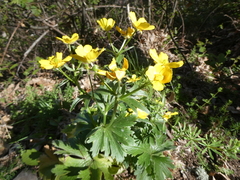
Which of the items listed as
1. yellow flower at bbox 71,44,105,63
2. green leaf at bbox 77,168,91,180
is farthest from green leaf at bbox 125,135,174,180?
yellow flower at bbox 71,44,105,63

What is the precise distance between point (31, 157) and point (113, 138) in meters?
1.26

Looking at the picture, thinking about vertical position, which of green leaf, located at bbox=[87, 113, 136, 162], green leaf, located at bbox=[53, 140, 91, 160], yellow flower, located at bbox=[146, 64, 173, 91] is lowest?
green leaf, located at bbox=[53, 140, 91, 160]

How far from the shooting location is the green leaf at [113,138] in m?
1.32

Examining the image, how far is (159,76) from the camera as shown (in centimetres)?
107

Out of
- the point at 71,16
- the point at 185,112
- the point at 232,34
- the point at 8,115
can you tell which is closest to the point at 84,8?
the point at 71,16

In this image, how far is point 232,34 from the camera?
156 inches

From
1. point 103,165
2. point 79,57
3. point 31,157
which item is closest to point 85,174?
point 103,165

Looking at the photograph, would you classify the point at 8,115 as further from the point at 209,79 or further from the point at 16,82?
the point at 209,79

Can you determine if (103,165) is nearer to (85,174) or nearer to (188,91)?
(85,174)

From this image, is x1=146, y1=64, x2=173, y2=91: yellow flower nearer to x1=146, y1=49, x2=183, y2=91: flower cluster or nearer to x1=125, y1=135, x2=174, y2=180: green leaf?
x1=146, y1=49, x2=183, y2=91: flower cluster

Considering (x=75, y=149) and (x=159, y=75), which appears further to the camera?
(x=75, y=149)

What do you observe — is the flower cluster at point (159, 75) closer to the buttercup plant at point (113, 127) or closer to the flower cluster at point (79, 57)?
the buttercup plant at point (113, 127)

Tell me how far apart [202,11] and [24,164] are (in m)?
5.00

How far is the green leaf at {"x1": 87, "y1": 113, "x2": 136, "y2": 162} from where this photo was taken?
1.32m
